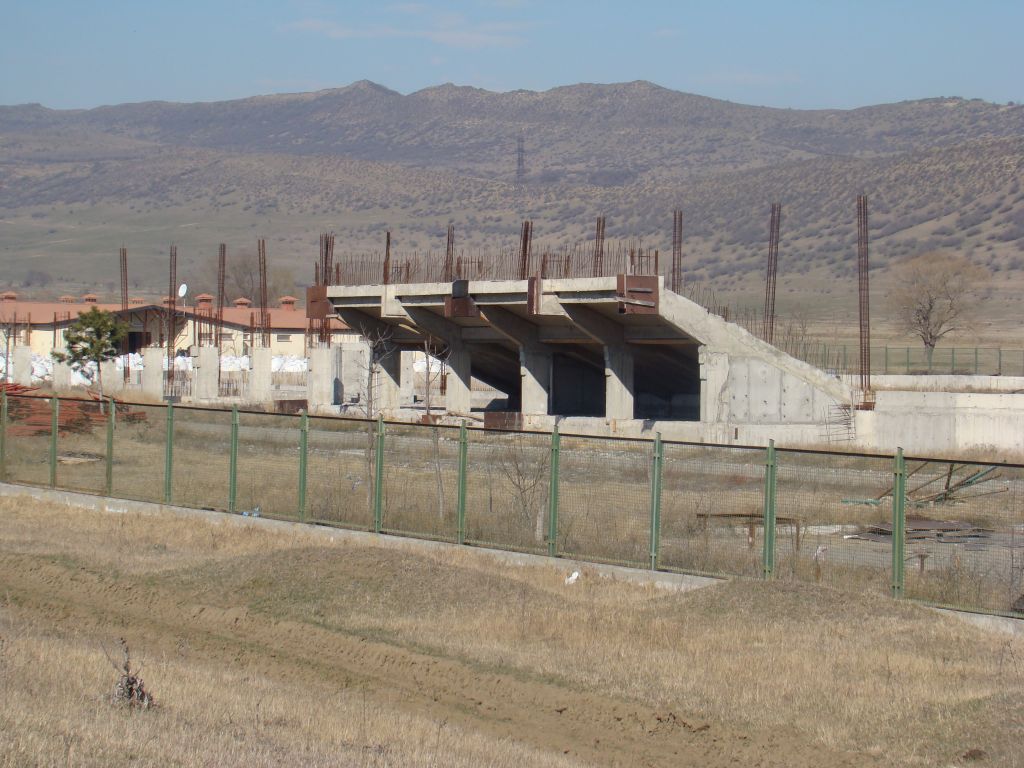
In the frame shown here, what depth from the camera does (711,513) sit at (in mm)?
18594

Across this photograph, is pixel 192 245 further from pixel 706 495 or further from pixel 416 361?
pixel 706 495

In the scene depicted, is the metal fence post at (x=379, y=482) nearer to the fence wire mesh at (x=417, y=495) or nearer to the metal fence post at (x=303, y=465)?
the fence wire mesh at (x=417, y=495)

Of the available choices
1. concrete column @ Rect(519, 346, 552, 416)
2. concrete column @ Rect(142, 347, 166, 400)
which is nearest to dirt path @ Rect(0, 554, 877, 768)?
concrete column @ Rect(519, 346, 552, 416)

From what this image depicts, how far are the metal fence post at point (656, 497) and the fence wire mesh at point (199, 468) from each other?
381 inches

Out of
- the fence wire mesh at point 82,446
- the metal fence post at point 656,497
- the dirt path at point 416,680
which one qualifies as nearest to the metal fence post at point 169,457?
the fence wire mesh at point 82,446

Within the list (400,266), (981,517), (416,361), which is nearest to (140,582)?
(981,517)

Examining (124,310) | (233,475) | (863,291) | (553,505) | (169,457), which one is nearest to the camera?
(553,505)

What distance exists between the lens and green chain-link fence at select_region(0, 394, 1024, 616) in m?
16.9

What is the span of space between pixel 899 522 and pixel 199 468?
48.8ft

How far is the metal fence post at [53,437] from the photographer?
27.8m

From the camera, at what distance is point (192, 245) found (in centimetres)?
19150

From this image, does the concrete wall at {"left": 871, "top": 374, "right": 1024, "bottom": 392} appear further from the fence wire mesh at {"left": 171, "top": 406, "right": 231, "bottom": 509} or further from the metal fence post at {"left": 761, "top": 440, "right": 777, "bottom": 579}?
the metal fence post at {"left": 761, "top": 440, "right": 777, "bottom": 579}

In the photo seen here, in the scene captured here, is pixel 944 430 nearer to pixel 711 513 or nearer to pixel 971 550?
pixel 711 513

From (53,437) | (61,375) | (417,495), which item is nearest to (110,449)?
(53,437)
